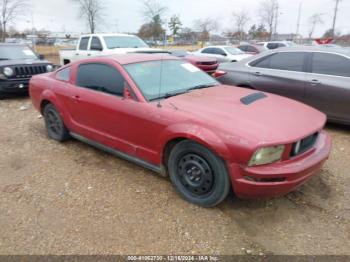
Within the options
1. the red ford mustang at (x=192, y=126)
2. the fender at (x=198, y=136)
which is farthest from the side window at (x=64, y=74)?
the fender at (x=198, y=136)

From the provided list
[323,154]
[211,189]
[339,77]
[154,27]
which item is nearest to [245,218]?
[211,189]

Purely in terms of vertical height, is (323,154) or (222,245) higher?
(323,154)

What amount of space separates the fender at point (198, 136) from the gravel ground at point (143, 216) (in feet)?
2.26

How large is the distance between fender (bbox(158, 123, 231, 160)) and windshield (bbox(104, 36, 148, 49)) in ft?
24.6

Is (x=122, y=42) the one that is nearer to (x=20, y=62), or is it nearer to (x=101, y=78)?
(x=20, y=62)

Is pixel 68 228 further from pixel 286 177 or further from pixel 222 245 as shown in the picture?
pixel 286 177

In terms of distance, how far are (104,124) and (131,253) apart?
1.84m

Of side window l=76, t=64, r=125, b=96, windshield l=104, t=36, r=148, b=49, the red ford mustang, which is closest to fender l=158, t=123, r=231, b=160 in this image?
the red ford mustang

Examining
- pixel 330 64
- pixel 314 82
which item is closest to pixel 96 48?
pixel 314 82

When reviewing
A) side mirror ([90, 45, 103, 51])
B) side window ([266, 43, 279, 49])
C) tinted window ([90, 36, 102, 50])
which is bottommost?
side mirror ([90, 45, 103, 51])

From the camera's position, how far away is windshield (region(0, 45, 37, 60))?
8.91 metres

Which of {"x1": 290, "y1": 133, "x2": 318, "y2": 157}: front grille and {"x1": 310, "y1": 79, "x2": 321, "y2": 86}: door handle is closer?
{"x1": 290, "y1": 133, "x2": 318, "y2": 157}: front grille

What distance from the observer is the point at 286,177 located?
8.82ft

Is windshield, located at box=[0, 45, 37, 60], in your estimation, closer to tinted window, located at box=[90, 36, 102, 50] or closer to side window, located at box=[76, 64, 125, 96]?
tinted window, located at box=[90, 36, 102, 50]
